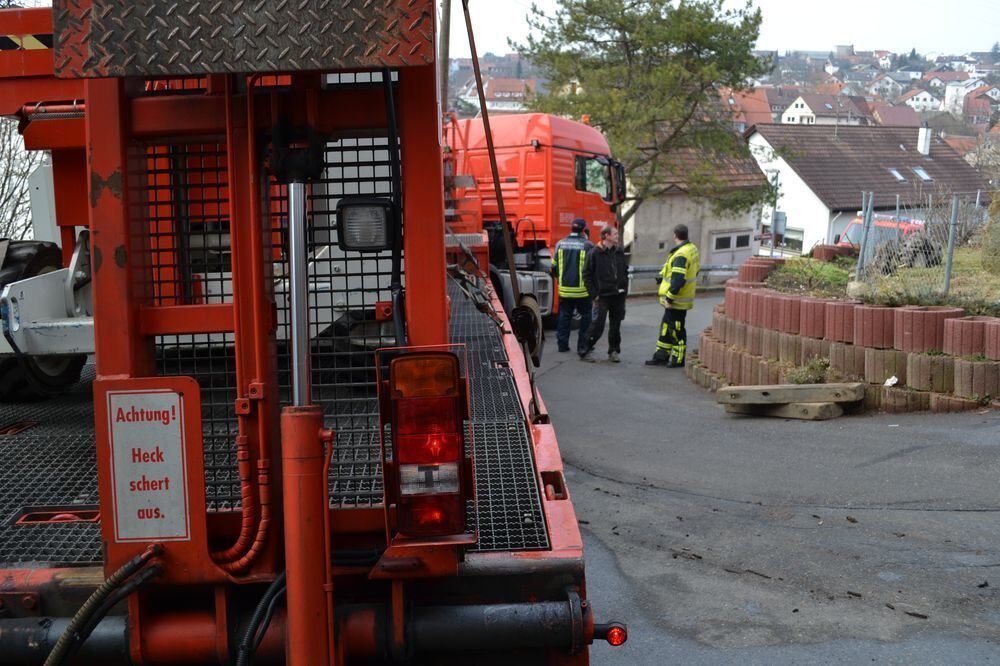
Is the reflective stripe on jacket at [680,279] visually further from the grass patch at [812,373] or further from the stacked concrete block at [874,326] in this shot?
the stacked concrete block at [874,326]

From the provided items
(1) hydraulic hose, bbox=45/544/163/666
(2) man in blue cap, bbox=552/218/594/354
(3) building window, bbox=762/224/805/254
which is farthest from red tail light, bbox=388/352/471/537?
(3) building window, bbox=762/224/805/254

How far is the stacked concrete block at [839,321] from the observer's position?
978cm

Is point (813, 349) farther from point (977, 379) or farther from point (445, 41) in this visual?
point (445, 41)

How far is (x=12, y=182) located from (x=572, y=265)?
1035 centimetres

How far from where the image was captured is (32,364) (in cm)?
604

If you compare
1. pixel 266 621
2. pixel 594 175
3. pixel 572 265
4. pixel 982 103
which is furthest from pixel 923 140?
pixel 982 103

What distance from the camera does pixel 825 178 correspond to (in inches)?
2021

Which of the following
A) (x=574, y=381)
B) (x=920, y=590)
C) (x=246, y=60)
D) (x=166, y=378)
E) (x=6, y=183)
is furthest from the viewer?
(x=6, y=183)

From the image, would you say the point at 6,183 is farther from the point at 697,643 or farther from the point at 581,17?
the point at 581,17

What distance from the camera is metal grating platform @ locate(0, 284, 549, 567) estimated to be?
316cm

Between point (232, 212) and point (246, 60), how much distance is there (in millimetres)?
482

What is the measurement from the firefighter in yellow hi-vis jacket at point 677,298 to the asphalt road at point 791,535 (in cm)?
349

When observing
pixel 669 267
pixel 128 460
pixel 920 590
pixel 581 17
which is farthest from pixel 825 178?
pixel 128 460

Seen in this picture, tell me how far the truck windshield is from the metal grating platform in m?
12.8
